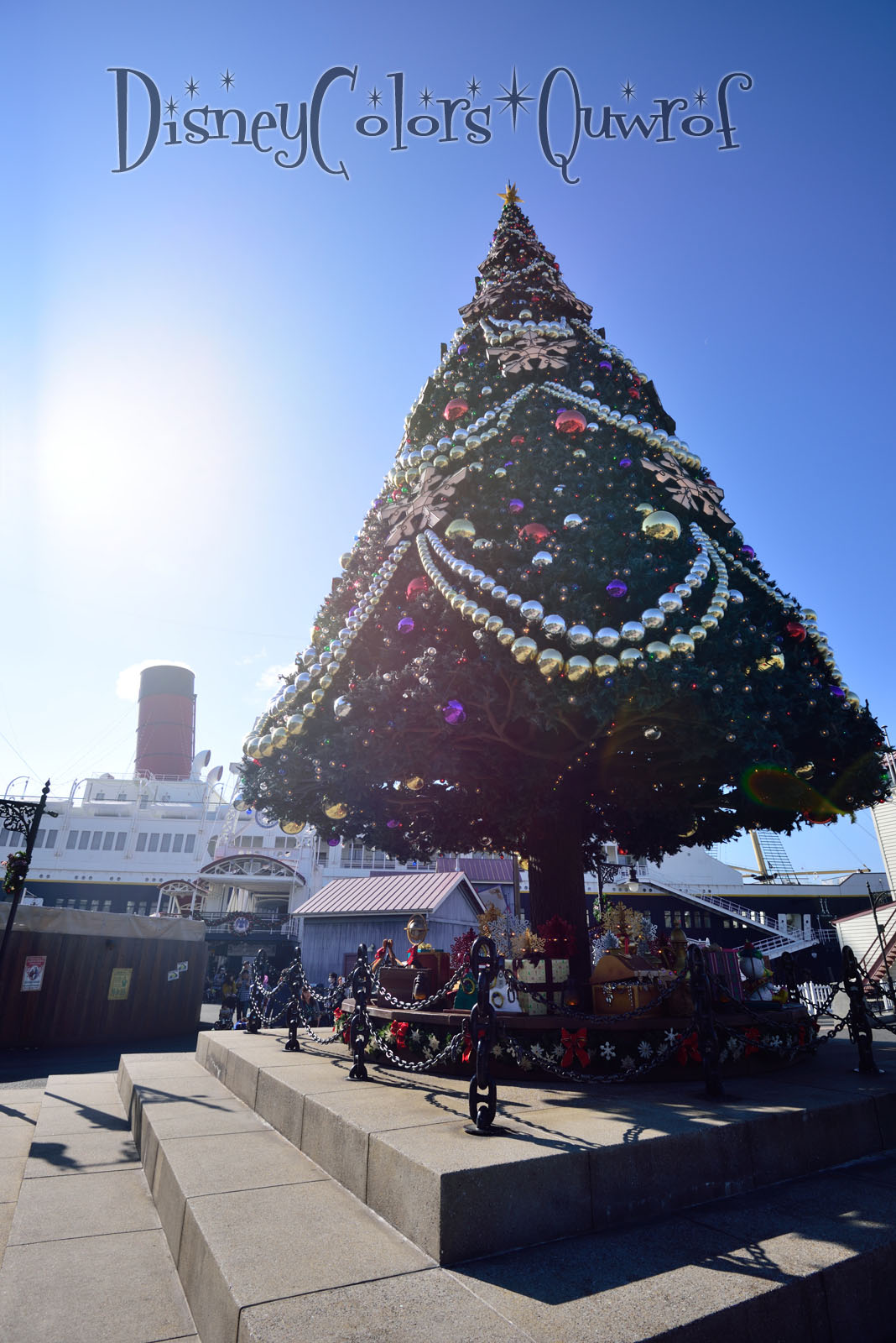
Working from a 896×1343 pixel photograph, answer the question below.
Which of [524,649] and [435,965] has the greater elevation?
[524,649]

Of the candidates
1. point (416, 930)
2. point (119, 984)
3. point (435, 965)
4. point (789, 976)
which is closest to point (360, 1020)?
point (435, 965)

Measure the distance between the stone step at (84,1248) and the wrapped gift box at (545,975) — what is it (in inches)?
148

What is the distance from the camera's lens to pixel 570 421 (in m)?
8.02

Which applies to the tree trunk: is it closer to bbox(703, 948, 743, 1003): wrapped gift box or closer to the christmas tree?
the christmas tree

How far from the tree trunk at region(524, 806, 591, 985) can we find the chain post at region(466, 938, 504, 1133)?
11.6 feet

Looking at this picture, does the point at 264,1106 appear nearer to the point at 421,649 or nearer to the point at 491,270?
the point at 421,649

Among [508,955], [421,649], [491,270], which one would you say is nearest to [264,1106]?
[508,955]

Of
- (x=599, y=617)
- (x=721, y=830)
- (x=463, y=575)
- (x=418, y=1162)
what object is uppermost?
(x=463, y=575)

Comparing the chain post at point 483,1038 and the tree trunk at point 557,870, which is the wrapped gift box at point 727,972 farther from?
the chain post at point 483,1038

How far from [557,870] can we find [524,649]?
12.8 ft

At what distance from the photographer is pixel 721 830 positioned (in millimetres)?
10453

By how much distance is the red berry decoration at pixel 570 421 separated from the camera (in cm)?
802

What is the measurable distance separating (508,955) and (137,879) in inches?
1861

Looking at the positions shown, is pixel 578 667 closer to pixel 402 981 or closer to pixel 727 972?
pixel 402 981
